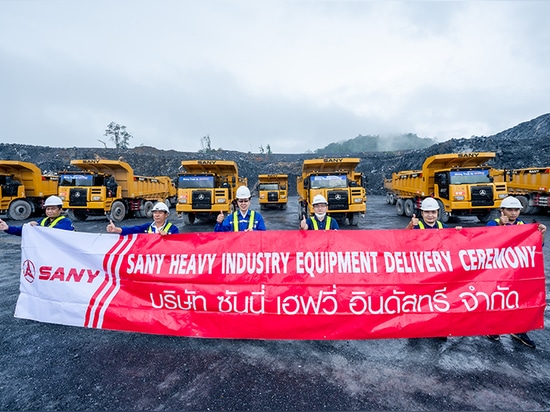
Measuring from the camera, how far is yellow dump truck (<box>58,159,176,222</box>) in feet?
42.6

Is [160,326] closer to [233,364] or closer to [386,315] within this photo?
[233,364]

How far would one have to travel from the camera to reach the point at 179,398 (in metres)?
2.48

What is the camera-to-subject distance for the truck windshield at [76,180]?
13.2 metres

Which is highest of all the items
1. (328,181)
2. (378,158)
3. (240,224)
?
(378,158)

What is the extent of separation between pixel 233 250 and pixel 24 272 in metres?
2.56

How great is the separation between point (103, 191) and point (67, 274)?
11.3 metres

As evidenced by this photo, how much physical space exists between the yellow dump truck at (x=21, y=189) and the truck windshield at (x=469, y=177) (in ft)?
Result: 64.5

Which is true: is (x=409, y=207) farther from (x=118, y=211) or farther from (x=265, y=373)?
(x=118, y=211)

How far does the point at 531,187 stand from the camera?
13578 mm

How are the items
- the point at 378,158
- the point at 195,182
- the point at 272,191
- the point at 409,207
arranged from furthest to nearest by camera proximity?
the point at 378,158, the point at 272,191, the point at 409,207, the point at 195,182

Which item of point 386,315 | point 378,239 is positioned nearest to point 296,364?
point 386,315

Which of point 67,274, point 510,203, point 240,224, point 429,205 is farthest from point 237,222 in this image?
point 510,203

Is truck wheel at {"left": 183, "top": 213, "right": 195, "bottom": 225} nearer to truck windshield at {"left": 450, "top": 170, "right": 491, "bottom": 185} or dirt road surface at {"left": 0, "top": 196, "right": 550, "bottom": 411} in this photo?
dirt road surface at {"left": 0, "top": 196, "right": 550, "bottom": 411}

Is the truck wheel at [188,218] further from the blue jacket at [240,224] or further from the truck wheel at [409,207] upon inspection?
the truck wheel at [409,207]
